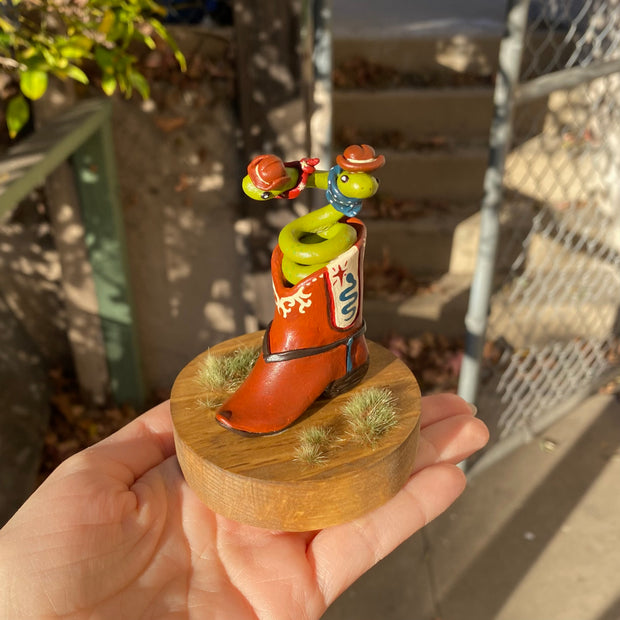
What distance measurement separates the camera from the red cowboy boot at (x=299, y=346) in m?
1.79

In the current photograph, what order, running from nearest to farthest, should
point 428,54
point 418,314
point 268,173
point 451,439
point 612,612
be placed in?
point 268,173 → point 451,439 → point 612,612 → point 418,314 → point 428,54

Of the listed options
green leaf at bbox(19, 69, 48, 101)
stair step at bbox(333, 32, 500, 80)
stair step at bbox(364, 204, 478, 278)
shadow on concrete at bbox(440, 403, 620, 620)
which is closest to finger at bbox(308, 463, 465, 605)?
shadow on concrete at bbox(440, 403, 620, 620)

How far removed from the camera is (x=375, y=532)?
6.45 ft

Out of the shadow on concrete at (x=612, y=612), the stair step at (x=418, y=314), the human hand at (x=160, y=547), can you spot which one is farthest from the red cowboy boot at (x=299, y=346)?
the stair step at (x=418, y=314)

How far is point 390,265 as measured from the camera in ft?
15.7

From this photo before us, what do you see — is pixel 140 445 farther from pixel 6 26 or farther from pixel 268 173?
pixel 6 26

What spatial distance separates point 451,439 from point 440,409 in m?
0.17

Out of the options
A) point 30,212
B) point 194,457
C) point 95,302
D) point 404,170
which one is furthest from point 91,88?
point 194,457

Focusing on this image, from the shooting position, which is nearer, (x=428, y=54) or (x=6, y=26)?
(x=6, y=26)

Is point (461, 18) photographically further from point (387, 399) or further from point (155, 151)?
point (387, 399)

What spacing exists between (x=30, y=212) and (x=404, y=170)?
266 centimetres

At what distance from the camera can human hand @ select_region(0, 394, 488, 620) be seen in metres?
1.66

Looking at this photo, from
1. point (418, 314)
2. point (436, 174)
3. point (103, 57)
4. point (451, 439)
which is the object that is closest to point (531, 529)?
point (418, 314)

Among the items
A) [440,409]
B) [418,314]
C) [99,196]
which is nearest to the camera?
[440,409]
